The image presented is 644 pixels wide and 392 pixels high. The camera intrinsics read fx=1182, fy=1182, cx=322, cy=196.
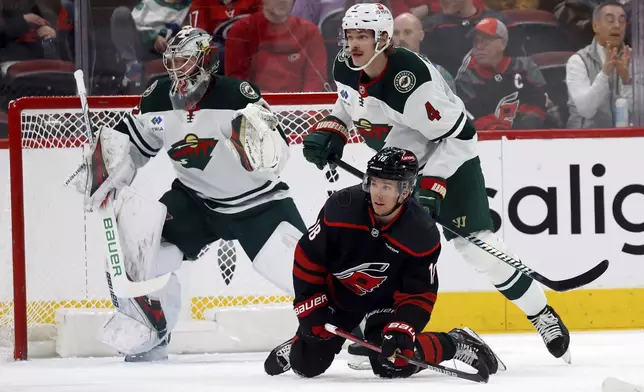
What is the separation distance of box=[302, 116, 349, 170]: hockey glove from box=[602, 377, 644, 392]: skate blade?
1.46 metres

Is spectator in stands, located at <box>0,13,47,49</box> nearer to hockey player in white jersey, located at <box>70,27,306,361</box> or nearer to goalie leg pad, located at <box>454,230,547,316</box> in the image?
hockey player in white jersey, located at <box>70,27,306,361</box>

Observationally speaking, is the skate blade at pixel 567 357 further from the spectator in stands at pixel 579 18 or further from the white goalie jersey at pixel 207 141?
the spectator in stands at pixel 579 18

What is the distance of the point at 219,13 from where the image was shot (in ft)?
16.5

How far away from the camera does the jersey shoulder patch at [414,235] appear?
11.1ft

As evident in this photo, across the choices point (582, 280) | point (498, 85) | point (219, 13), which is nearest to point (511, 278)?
point (582, 280)

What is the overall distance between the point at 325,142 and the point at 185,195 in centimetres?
72

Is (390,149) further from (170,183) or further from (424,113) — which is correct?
(170,183)

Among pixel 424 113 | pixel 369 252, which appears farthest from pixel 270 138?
pixel 369 252

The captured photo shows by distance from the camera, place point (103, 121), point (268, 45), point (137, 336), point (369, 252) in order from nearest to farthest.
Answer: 1. point (369, 252)
2. point (137, 336)
3. point (103, 121)
4. point (268, 45)

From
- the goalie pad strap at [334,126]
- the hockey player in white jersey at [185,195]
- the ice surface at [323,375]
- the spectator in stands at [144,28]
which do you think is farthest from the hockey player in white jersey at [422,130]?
the spectator in stands at [144,28]

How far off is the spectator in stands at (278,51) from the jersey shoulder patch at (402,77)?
1121 mm

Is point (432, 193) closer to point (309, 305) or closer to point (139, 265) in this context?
point (309, 305)

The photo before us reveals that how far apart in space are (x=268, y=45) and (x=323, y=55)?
0.79 feet

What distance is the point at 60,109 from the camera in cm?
470
